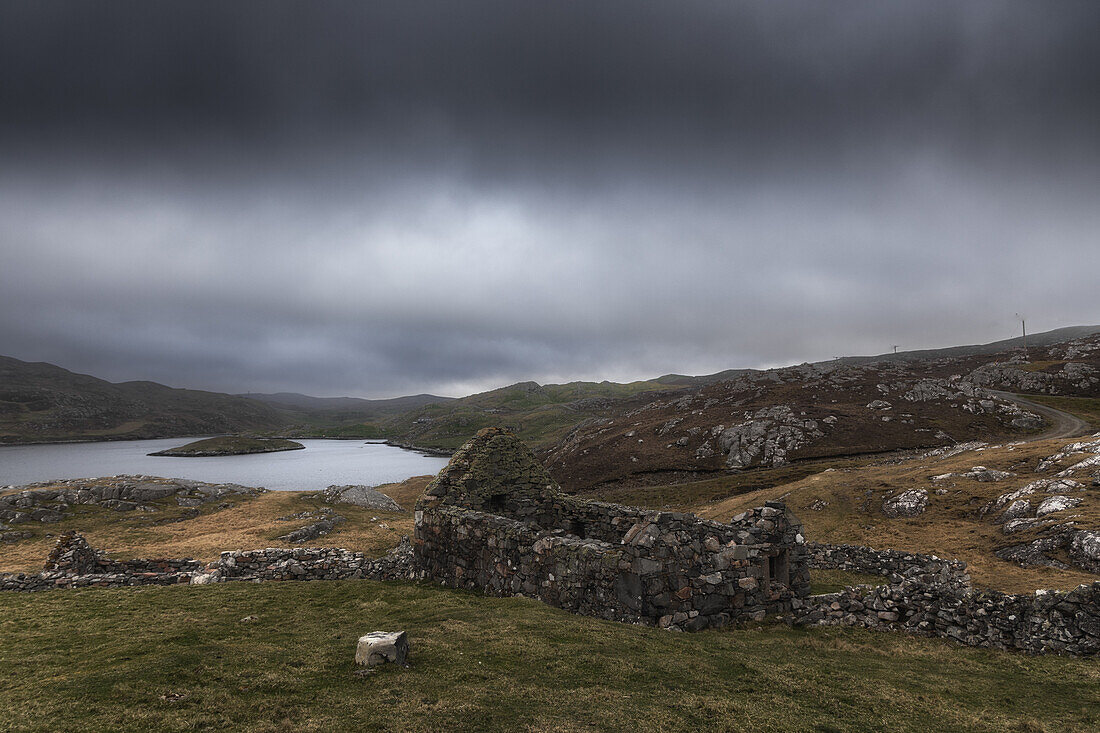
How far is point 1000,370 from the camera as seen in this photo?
106 meters

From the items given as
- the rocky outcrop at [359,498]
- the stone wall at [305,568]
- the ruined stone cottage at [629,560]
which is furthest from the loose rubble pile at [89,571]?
the rocky outcrop at [359,498]

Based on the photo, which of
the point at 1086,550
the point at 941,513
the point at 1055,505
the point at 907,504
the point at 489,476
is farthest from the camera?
the point at 907,504

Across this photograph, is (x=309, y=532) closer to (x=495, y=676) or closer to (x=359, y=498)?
(x=359, y=498)

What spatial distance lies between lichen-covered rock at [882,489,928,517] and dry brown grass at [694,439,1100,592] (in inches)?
14.6

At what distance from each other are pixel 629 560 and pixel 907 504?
28.4 m

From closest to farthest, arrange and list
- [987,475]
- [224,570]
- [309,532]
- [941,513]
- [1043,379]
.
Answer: [224,570]
[941,513]
[987,475]
[309,532]
[1043,379]

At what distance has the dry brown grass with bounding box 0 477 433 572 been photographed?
92.1 feet

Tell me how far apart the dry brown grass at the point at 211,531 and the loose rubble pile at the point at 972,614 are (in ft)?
76.0

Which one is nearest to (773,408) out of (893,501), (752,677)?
(893,501)

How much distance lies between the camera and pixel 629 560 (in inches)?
463

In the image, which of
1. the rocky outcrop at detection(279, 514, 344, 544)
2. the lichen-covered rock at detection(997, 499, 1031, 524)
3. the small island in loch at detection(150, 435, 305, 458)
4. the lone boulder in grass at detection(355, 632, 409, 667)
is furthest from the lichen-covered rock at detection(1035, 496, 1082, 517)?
the small island in loch at detection(150, 435, 305, 458)

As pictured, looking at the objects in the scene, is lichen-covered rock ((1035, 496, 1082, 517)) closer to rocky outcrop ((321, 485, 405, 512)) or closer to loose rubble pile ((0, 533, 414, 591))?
loose rubble pile ((0, 533, 414, 591))

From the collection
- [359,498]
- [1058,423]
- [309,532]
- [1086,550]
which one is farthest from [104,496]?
[1058,423]

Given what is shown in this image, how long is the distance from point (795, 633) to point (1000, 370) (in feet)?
437
